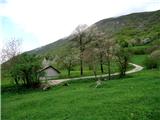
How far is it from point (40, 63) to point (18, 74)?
4.96m

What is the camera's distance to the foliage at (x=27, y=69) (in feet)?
194

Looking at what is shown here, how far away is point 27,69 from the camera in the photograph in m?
59.4

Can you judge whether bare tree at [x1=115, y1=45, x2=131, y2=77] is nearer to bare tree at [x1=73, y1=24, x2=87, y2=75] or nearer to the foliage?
bare tree at [x1=73, y1=24, x2=87, y2=75]

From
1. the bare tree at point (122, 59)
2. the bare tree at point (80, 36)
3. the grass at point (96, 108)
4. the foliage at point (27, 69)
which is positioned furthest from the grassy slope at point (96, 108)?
the bare tree at point (80, 36)

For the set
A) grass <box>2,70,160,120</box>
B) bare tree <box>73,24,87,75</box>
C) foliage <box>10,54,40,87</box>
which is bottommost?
grass <box>2,70,160,120</box>

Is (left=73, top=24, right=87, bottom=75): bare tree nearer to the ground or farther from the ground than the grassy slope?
farther from the ground

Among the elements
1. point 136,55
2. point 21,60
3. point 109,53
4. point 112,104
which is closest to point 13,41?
point 21,60

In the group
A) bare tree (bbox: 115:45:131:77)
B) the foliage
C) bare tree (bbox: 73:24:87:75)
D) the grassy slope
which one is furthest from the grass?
bare tree (bbox: 73:24:87:75)

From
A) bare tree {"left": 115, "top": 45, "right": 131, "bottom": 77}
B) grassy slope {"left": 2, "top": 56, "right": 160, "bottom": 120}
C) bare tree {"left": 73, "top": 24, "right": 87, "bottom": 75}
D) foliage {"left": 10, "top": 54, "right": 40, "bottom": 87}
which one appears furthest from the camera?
bare tree {"left": 73, "top": 24, "right": 87, "bottom": 75}

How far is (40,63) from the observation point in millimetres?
61750

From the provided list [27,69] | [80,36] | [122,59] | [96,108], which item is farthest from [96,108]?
[80,36]

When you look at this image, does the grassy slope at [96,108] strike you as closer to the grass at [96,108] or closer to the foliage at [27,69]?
the grass at [96,108]

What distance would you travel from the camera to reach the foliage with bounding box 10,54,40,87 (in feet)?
194

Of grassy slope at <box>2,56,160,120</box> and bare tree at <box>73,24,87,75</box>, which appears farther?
bare tree at <box>73,24,87,75</box>
